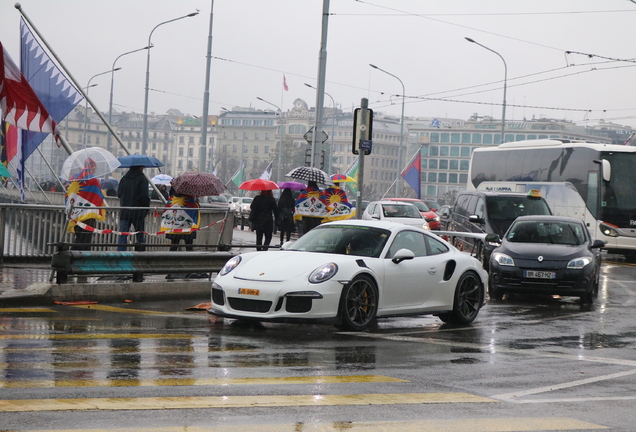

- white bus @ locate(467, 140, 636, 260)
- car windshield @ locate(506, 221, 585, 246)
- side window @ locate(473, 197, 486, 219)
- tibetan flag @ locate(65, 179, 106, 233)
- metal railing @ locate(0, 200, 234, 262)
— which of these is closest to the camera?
tibetan flag @ locate(65, 179, 106, 233)

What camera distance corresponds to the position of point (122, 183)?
58.3ft

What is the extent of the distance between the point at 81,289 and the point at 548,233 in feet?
28.2

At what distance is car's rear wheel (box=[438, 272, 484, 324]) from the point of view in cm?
1281

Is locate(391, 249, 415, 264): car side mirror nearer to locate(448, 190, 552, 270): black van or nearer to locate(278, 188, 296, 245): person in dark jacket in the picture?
locate(448, 190, 552, 270): black van

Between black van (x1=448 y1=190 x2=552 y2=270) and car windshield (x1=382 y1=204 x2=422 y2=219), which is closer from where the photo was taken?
black van (x1=448 y1=190 x2=552 y2=270)

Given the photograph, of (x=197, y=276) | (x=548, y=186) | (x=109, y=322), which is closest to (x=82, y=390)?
(x=109, y=322)

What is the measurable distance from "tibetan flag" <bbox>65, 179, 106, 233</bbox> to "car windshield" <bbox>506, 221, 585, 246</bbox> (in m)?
7.29

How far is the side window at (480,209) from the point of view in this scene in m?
24.3

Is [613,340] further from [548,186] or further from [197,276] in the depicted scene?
[548,186]

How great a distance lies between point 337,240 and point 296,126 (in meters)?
170

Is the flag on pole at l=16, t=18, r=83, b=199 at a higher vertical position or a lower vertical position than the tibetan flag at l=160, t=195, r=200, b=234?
higher

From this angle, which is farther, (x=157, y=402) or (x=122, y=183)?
(x=122, y=183)

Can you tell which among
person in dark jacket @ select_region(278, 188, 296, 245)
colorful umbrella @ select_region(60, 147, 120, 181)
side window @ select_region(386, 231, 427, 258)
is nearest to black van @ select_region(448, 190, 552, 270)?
person in dark jacket @ select_region(278, 188, 296, 245)

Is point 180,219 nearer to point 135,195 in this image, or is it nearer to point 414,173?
point 135,195
